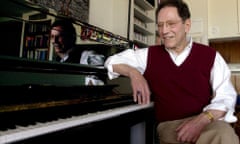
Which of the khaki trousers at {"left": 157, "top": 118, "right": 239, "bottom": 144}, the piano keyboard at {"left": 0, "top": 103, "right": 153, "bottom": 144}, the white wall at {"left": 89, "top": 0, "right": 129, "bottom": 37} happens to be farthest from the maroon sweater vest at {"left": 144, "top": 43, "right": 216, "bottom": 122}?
the white wall at {"left": 89, "top": 0, "right": 129, "bottom": 37}

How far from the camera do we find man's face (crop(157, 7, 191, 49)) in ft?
4.62

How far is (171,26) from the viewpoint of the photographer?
4.62 ft

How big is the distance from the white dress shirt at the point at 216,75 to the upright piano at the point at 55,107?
Answer: 0.16m

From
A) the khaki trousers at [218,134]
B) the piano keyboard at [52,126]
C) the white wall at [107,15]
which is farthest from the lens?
the white wall at [107,15]

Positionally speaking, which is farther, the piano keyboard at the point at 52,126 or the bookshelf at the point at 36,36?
the bookshelf at the point at 36,36

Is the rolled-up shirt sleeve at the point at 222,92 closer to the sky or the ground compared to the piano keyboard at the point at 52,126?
closer to the sky

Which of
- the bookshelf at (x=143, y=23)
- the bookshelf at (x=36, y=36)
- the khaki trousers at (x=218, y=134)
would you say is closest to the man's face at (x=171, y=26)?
the khaki trousers at (x=218, y=134)

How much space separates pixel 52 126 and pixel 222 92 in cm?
98

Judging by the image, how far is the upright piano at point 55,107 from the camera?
0.76m

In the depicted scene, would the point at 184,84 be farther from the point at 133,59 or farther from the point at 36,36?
the point at 36,36

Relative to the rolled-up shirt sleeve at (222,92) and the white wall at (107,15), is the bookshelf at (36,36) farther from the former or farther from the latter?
the white wall at (107,15)

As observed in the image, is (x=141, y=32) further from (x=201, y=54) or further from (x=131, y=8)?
(x=201, y=54)

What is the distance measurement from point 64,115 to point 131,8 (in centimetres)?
233

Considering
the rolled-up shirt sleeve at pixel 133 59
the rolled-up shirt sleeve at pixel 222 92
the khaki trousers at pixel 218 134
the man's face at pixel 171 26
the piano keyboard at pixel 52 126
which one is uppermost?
the man's face at pixel 171 26
